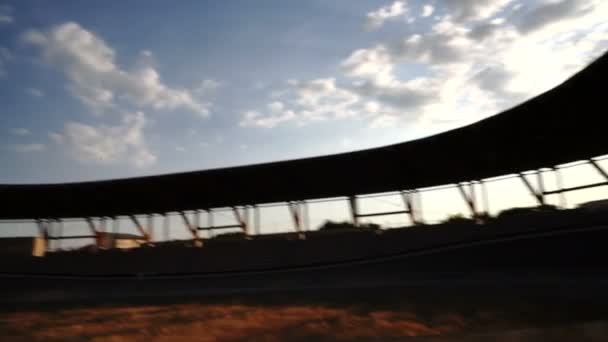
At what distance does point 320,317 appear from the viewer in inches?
533

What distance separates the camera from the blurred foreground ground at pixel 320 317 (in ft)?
36.7

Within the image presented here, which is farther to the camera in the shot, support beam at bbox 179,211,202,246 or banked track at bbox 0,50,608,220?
support beam at bbox 179,211,202,246

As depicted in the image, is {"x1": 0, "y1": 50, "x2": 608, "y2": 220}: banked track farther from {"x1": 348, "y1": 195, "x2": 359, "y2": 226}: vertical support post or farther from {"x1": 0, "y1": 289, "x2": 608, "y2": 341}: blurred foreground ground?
{"x1": 0, "y1": 289, "x2": 608, "y2": 341}: blurred foreground ground

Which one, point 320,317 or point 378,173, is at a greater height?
point 378,173

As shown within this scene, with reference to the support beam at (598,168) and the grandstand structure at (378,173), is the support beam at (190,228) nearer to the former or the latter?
the grandstand structure at (378,173)

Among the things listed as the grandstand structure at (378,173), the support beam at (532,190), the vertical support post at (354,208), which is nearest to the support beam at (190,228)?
the grandstand structure at (378,173)

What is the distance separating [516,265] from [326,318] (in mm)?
11822

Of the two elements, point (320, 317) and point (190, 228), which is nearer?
point (320, 317)

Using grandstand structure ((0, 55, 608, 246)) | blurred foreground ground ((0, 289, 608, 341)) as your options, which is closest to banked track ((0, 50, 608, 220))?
grandstand structure ((0, 55, 608, 246))

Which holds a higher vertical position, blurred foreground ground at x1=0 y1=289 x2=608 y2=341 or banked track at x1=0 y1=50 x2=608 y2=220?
banked track at x1=0 y1=50 x2=608 y2=220

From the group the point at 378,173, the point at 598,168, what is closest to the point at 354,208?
the point at 378,173

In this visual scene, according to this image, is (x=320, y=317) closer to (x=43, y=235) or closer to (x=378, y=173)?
(x=378, y=173)

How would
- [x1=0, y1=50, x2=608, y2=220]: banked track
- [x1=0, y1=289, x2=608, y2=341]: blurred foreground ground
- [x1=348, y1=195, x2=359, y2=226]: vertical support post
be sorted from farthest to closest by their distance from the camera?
[x1=348, y1=195, x2=359, y2=226]: vertical support post, [x1=0, y1=50, x2=608, y2=220]: banked track, [x1=0, y1=289, x2=608, y2=341]: blurred foreground ground

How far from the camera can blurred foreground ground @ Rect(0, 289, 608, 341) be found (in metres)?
11.2
